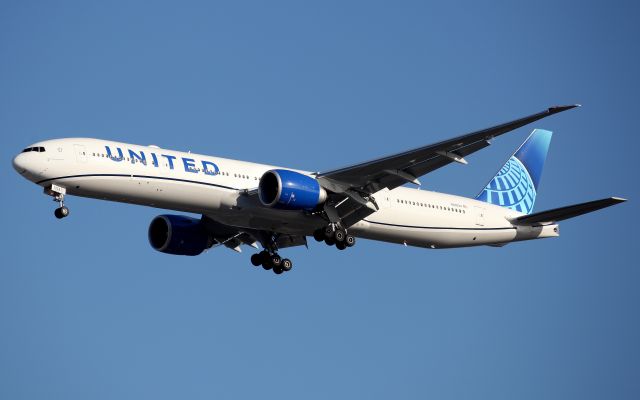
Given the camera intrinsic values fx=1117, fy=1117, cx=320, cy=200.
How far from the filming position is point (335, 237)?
154 ft

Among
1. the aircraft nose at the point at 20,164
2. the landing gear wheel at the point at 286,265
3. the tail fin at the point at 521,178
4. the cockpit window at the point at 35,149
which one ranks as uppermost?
the tail fin at the point at 521,178

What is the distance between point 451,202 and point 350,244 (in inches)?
264

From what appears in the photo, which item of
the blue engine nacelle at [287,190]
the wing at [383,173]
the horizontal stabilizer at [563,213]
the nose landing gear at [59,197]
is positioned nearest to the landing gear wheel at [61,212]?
the nose landing gear at [59,197]

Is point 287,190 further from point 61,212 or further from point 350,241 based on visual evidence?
point 61,212

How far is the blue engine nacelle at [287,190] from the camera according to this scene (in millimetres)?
43656

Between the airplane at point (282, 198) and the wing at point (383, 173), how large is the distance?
42mm

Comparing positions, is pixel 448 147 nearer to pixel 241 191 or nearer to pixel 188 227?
pixel 241 191

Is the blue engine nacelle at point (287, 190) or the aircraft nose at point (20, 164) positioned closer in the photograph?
the aircraft nose at point (20, 164)

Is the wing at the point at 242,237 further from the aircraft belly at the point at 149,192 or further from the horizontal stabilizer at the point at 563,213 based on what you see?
the horizontal stabilizer at the point at 563,213

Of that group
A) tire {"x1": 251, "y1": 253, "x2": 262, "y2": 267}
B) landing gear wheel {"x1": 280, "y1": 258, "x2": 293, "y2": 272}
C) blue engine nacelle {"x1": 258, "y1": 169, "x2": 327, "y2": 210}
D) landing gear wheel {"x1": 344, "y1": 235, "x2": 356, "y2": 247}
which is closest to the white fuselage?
landing gear wheel {"x1": 344, "y1": 235, "x2": 356, "y2": 247}

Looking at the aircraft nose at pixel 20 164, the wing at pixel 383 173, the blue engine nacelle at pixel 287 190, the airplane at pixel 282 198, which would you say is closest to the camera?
the aircraft nose at pixel 20 164

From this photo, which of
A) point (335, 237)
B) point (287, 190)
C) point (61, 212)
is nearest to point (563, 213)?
point (335, 237)

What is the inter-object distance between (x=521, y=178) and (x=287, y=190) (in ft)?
61.1

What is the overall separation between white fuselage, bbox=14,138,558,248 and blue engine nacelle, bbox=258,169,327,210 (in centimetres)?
92
